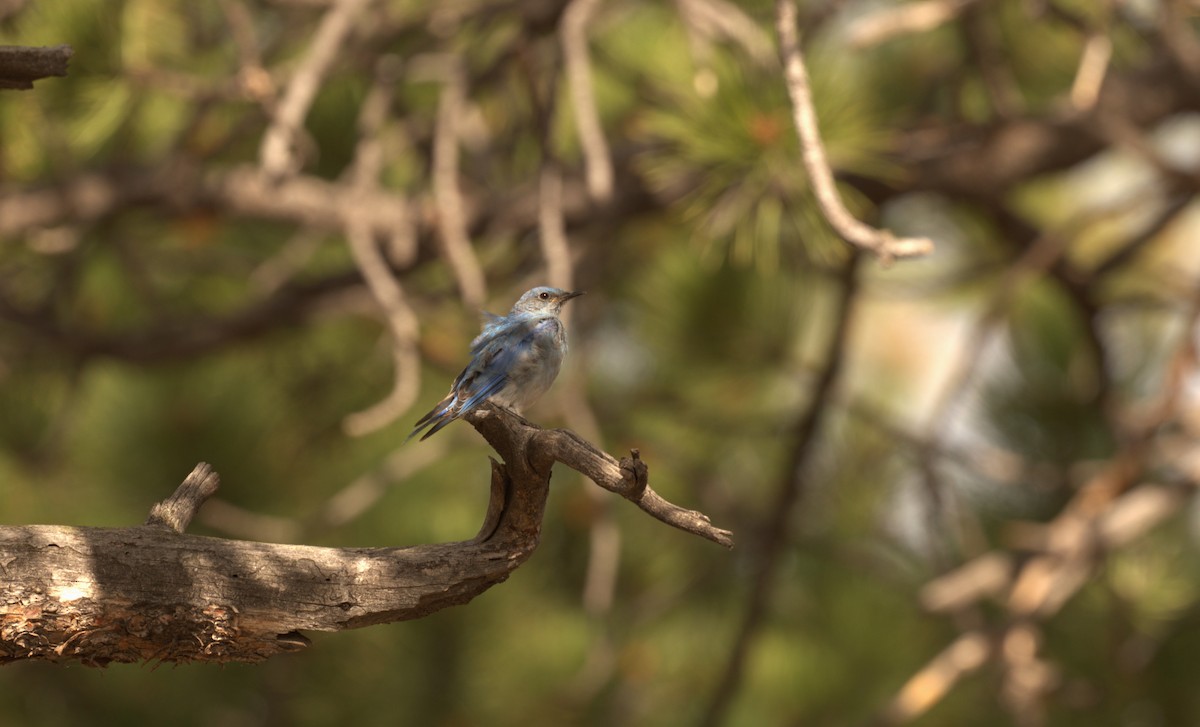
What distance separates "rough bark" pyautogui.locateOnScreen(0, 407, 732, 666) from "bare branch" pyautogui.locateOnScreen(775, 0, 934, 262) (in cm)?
68

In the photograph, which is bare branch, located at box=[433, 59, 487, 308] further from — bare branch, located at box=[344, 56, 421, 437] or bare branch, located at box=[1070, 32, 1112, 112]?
bare branch, located at box=[1070, 32, 1112, 112]

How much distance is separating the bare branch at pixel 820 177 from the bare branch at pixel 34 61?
1119 millimetres

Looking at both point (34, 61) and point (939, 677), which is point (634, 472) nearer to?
point (34, 61)

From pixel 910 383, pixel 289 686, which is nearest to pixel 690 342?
pixel 289 686

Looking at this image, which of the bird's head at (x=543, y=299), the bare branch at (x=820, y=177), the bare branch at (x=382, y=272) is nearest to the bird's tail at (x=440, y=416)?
the bird's head at (x=543, y=299)

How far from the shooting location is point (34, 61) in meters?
1.83

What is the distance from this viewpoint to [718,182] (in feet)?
10.4

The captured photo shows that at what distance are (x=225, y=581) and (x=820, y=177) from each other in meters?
1.13

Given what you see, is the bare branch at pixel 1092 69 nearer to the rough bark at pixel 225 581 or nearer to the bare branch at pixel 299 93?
the bare branch at pixel 299 93

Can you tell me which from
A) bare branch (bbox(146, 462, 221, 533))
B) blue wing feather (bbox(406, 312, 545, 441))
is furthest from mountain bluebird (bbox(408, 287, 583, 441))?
bare branch (bbox(146, 462, 221, 533))

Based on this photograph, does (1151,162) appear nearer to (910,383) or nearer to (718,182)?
(718,182)

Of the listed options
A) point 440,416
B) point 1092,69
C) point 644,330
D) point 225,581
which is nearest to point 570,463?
point 440,416

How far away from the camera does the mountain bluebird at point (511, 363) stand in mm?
1951

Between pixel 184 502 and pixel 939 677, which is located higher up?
pixel 939 677
